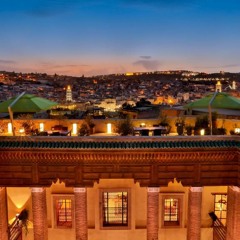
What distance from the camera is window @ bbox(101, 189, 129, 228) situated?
11297 millimetres

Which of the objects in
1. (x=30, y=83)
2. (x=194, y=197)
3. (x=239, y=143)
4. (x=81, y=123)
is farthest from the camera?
(x=30, y=83)

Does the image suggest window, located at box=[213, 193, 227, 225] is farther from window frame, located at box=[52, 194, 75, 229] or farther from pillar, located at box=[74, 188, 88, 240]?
window frame, located at box=[52, 194, 75, 229]

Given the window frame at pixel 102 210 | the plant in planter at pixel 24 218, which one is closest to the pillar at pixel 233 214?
the window frame at pixel 102 210

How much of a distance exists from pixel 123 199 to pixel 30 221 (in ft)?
11.3

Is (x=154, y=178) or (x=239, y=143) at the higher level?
(x=239, y=143)

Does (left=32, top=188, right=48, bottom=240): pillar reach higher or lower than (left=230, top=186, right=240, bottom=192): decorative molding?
lower

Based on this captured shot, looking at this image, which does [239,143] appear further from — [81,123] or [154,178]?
[81,123]

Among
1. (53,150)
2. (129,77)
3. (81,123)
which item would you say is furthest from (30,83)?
(53,150)

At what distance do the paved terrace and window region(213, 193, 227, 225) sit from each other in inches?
87.4

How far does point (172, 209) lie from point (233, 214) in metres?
2.49

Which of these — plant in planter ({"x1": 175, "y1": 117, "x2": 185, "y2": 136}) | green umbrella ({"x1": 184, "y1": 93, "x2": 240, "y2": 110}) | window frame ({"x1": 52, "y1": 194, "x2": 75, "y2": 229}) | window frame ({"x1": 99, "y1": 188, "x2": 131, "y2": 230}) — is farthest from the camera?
green umbrella ({"x1": 184, "y1": 93, "x2": 240, "y2": 110})

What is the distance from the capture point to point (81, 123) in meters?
15.1

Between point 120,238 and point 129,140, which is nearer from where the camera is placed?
point 129,140

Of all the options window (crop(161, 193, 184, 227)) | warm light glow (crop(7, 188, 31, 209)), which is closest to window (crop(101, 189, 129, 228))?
window (crop(161, 193, 184, 227))
